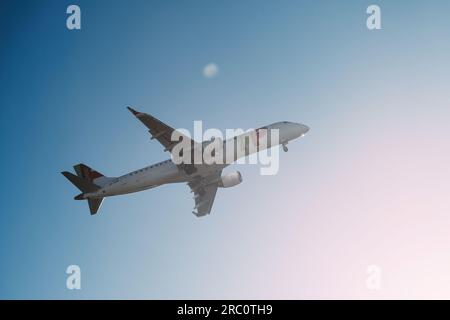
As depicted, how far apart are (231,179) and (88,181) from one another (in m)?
16.9

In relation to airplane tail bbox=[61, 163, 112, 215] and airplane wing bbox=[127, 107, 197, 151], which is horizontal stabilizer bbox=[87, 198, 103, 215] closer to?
airplane tail bbox=[61, 163, 112, 215]

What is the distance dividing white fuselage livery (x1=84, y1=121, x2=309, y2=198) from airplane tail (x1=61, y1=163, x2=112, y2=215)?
698 mm

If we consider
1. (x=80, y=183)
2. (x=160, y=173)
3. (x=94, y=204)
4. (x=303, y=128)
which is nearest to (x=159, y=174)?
(x=160, y=173)

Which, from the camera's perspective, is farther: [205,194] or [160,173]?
[205,194]

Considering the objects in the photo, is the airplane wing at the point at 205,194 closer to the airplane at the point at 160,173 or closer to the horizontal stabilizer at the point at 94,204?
the airplane at the point at 160,173

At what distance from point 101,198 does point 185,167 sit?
11.1 metres

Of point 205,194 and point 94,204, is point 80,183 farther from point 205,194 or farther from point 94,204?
point 205,194

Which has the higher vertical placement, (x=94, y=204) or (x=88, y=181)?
(x=88, y=181)

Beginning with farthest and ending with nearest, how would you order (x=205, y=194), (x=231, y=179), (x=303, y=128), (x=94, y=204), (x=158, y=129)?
(x=205, y=194), (x=231, y=179), (x=94, y=204), (x=303, y=128), (x=158, y=129)

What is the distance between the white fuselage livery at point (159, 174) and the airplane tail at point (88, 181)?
70 cm

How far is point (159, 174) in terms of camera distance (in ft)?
170

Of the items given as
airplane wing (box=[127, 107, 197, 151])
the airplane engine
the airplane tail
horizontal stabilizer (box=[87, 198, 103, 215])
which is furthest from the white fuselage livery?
the airplane engine

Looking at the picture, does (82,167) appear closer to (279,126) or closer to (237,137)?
(237,137)
